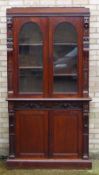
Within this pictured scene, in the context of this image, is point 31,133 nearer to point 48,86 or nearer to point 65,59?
point 48,86

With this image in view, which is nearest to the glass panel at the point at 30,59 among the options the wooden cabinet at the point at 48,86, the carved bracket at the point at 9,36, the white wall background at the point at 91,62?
the wooden cabinet at the point at 48,86

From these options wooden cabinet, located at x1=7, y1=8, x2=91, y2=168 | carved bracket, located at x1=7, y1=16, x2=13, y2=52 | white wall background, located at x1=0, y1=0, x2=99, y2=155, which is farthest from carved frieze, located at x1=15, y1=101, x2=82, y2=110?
carved bracket, located at x1=7, y1=16, x2=13, y2=52

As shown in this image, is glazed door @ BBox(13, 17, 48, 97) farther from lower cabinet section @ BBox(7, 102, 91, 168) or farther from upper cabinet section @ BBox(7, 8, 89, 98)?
lower cabinet section @ BBox(7, 102, 91, 168)

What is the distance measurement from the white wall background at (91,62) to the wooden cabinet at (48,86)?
31cm

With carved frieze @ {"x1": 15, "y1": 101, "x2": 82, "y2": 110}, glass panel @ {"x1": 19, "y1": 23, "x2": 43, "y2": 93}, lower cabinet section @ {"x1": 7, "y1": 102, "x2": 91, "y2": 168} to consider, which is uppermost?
glass panel @ {"x1": 19, "y1": 23, "x2": 43, "y2": 93}

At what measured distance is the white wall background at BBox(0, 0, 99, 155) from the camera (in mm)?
6559

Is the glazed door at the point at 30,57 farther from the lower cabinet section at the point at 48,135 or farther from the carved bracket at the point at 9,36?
the lower cabinet section at the point at 48,135

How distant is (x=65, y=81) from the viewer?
21.0 ft

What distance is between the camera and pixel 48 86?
20.9 feet

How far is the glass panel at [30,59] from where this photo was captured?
6.35 m

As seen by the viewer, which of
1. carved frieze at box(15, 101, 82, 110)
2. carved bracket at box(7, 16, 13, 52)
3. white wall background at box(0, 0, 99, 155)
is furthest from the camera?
white wall background at box(0, 0, 99, 155)

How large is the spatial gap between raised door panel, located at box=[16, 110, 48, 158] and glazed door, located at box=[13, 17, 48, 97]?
29 cm

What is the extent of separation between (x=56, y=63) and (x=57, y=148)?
1.16 metres

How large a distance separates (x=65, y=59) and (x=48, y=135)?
3.45 feet
